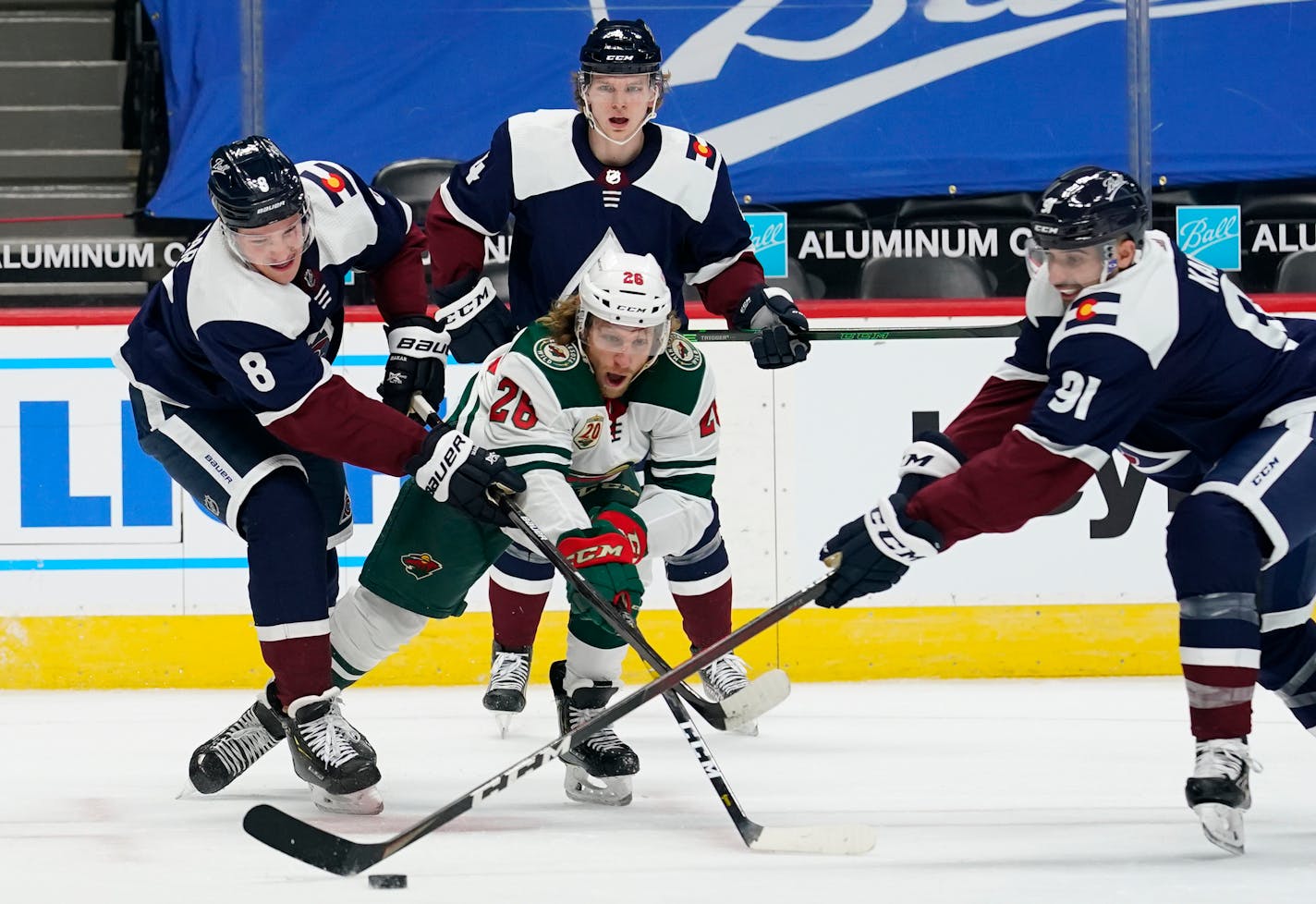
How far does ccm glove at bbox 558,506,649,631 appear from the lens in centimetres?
275

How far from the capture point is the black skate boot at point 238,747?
3006 mm

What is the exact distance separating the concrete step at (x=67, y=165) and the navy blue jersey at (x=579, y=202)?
147 centimetres

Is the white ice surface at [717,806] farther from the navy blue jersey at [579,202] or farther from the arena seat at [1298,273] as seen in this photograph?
the arena seat at [1298,273]

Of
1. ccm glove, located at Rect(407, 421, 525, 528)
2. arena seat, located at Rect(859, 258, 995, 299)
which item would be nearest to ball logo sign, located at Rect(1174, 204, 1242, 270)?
arena seat, located at Rect(859, 258, 995, 299)

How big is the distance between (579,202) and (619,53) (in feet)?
0.97

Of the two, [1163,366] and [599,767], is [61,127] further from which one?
[1163,366]

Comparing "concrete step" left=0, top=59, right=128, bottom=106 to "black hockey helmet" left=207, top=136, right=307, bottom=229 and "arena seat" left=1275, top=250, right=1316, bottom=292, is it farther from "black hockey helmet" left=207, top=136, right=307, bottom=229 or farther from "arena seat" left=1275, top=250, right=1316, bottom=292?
"arena seat" left=1275, top=250, right=1316, bottom=292

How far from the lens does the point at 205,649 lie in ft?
14.3

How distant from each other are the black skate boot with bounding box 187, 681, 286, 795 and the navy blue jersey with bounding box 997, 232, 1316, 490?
1.36m

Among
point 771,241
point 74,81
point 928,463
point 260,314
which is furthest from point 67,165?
point 928,463

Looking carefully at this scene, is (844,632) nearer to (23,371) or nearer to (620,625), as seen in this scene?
(620,625)

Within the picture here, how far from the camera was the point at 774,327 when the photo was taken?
3.37 meters

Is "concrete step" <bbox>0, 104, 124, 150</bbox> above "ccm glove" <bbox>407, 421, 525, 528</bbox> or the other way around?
above

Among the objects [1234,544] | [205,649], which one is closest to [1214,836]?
[1234,544]
